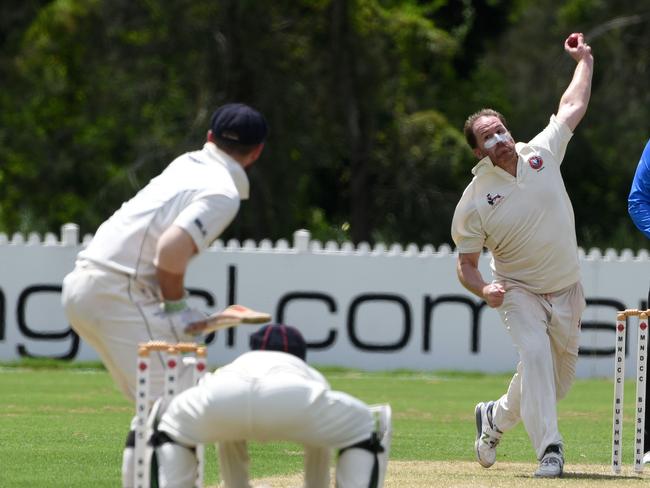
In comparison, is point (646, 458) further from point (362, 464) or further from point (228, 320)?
point (228, 320)

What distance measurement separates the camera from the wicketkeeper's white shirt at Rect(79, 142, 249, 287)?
21.3 ft

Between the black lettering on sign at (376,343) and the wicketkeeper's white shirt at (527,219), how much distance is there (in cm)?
1202

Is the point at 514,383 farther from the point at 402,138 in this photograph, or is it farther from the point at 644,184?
the point at 402,138

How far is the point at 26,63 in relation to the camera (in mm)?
34750

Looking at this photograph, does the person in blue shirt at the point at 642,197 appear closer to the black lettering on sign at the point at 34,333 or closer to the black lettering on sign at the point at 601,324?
the black lettering on sign at the point at 601,324

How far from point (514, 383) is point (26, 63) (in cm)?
2734

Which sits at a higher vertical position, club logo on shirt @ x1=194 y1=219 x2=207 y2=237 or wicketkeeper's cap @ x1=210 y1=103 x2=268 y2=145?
wicketkeeper's cap @ x1=210 y1=103 x2=268 y2=145

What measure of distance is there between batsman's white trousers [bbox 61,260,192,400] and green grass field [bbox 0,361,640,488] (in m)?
1.62

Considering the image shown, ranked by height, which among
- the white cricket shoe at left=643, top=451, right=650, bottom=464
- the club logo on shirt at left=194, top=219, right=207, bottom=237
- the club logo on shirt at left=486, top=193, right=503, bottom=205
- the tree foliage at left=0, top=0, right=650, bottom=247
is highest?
the tree foliage at left=0, top=0, right=650, bottom=247

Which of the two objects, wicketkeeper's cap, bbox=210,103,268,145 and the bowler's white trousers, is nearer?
the bowler's white trousers

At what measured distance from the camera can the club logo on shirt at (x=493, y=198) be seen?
8.76 meters

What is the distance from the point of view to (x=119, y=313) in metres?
6.63

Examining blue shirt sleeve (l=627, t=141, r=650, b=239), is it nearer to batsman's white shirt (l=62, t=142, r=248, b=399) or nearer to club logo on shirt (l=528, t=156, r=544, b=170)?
club logo on shirt (l=528, t=156, r=544, b=170)

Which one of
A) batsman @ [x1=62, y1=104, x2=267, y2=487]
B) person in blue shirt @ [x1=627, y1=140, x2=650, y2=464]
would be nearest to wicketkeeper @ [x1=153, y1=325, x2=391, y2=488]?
batsman @ [x1=62, y1=104, x2=267, y2=487]
